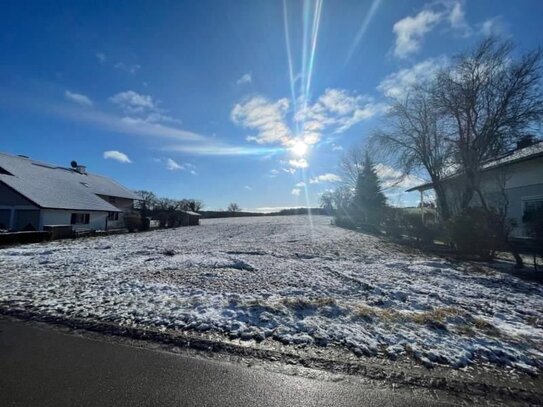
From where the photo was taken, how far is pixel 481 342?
12.5 feet

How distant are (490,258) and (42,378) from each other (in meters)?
13.9

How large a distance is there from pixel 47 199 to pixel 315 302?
83.0 feet

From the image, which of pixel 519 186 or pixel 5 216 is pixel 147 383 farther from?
pixel 5 216

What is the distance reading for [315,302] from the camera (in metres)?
5.18

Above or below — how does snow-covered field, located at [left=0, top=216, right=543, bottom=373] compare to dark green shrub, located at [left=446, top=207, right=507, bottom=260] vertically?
below

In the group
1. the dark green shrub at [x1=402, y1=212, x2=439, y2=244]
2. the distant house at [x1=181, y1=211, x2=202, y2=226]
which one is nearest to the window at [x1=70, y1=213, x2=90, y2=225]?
the distant house at [x1=181, y1=211, x2=202, y2=226]

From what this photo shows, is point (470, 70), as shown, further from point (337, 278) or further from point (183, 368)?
point (183, 368)

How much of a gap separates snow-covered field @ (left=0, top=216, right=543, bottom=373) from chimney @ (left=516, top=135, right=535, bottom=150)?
34.2 feet

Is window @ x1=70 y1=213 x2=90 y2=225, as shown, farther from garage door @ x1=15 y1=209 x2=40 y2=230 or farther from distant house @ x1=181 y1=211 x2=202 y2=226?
distant house @ x1=181 y1=211 x2=202 y2=226

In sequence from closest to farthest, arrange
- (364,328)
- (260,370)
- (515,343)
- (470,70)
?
(260,370) < (515,343) < (364,328) < (470,70)

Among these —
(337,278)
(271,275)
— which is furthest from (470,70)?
(271,275)

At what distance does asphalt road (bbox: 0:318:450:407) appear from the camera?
104 inches

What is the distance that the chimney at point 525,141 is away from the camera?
1452cm

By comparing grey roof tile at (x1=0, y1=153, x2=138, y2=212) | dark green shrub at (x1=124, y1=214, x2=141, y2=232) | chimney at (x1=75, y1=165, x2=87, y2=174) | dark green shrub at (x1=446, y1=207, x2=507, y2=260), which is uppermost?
chimney at (x1=75, y1=165, x2=87, y2=174)
